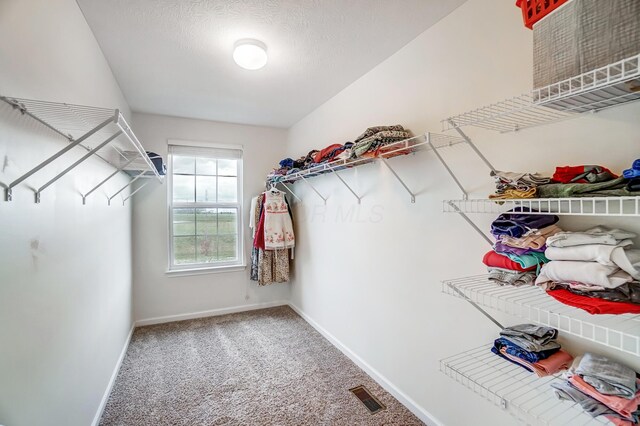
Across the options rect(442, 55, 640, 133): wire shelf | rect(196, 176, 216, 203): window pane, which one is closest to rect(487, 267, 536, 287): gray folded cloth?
rect(442, 55, 640, 133): wire shelf

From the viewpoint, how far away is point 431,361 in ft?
6.16

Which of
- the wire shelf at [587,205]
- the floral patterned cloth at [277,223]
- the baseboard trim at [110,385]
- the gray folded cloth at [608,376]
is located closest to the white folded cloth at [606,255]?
the wire shelf at [587,205]

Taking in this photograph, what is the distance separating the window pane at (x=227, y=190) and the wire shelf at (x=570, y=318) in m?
3.30

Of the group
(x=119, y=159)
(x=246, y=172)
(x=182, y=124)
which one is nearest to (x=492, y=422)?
(x=119, y=159)

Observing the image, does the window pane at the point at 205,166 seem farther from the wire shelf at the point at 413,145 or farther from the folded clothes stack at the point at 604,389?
the folded clothes stack at the point at 604,389

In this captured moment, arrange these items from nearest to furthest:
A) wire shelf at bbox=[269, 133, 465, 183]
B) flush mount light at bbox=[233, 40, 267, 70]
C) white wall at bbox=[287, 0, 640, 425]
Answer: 1. white wall at bbox=[287, 0, 640, 425]
2. wire shelf at bbox=[269, 133, 465, 183]
3. flush mount light at bbox=[233, 40, 267, 70]

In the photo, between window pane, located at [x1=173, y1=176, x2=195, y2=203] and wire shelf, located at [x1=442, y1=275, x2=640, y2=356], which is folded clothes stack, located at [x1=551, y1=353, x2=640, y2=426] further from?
window pane, located at [x1=173, y1=176, x2=195, y2=203]

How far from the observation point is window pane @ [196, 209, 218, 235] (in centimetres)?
390

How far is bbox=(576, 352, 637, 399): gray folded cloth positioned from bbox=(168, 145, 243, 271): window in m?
3.62

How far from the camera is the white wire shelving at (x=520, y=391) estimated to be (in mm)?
986

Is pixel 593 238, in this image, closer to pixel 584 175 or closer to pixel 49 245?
pixel 584 175

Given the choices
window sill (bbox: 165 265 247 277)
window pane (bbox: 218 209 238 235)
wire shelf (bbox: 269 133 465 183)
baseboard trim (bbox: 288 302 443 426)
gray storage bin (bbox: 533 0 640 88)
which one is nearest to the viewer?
gray storage bin (bbox: 533 0 640 88)

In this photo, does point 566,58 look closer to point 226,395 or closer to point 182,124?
point 226,395

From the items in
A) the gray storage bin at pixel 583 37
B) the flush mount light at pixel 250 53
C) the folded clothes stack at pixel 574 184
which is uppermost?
the flush mount light at pixel 250 53
